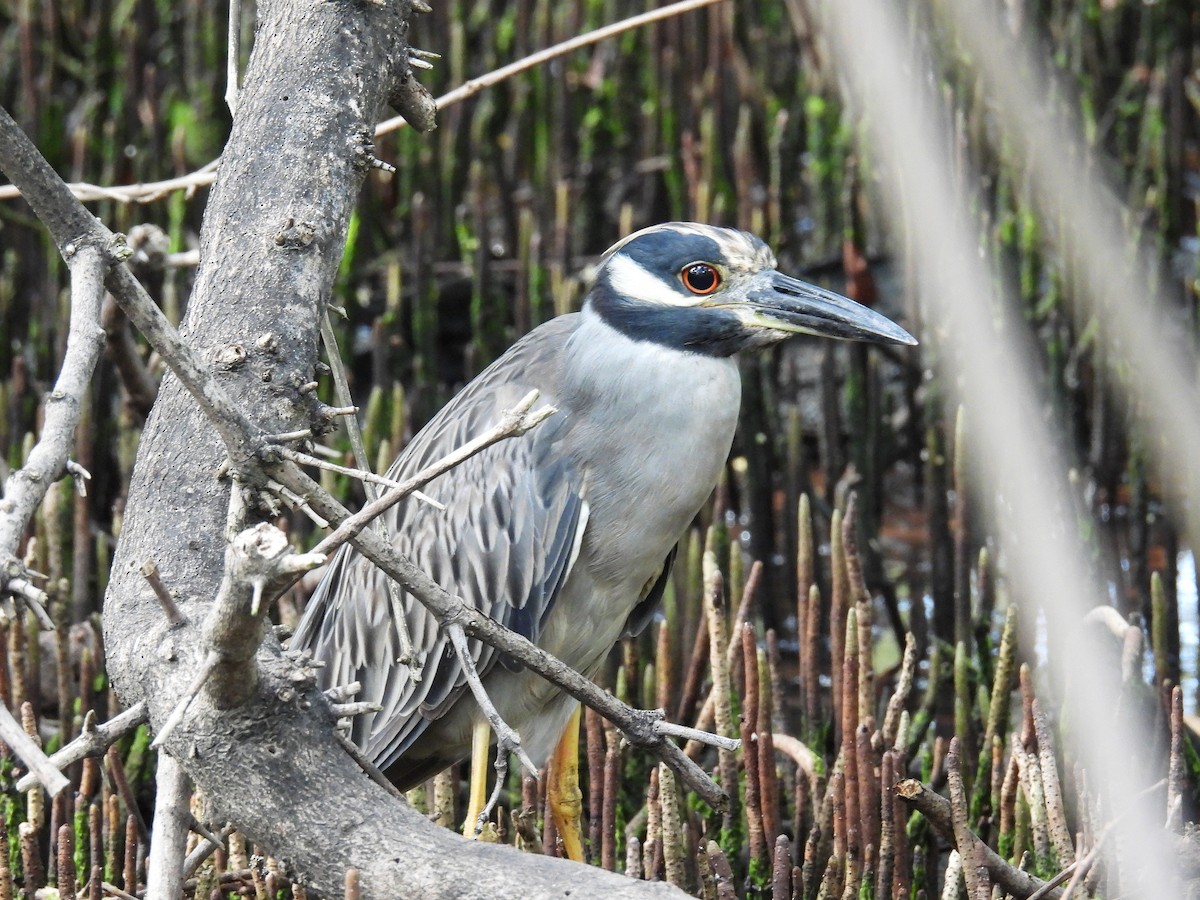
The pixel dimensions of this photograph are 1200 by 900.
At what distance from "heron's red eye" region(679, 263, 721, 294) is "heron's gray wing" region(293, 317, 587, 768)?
317 millimetres

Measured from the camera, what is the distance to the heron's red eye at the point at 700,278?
282 cm

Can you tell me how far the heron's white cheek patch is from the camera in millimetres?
2857

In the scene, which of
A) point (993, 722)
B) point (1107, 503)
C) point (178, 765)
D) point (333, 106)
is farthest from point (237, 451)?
point (1107, 503)

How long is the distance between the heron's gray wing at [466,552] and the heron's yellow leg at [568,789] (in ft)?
1.05

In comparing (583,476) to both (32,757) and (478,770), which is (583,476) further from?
(32,757)

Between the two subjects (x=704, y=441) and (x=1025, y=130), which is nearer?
(x=1025, y=130)

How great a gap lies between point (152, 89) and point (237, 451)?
4.24 metres

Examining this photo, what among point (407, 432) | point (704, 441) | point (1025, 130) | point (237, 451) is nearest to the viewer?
point (1025, 130)

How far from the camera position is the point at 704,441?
284cm

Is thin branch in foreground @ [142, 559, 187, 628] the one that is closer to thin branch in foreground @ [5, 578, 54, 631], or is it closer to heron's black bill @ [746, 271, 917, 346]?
thin branch in foreground @ [5, 578, 54, 631]

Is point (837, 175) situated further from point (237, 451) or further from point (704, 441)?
point (237, 451)

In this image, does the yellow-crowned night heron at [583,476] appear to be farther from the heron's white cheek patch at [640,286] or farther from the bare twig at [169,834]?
the bare twig at [169,834]

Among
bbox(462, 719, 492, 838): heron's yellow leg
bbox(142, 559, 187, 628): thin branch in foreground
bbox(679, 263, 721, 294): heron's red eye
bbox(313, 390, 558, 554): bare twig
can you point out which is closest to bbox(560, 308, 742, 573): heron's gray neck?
bbox(679, 263, 721, 294): heron's red eye

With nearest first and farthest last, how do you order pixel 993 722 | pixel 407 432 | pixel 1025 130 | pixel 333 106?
pixel 1025 130 < pixel 333 106 < pixel 993 722 < pixel 407 432
